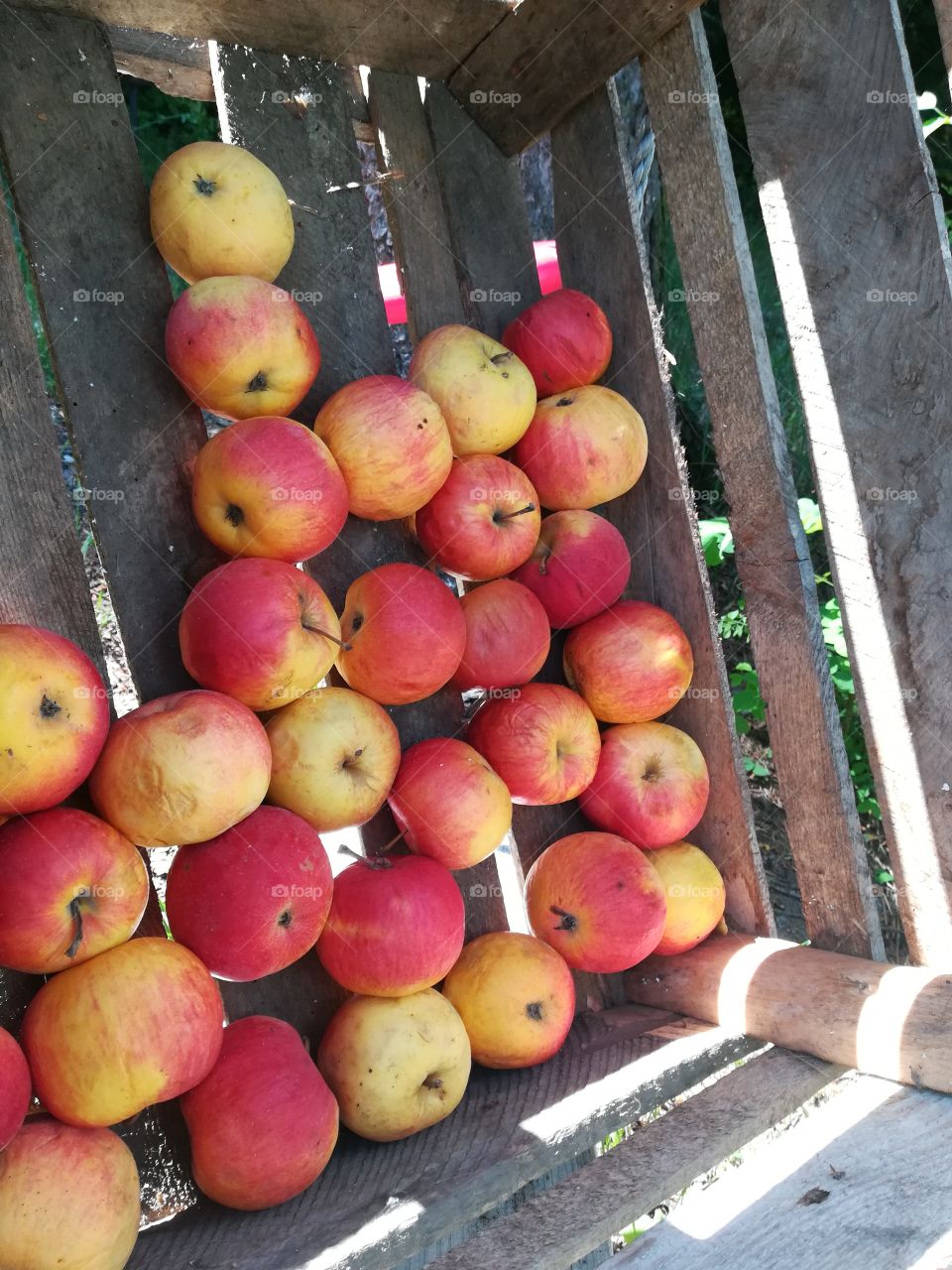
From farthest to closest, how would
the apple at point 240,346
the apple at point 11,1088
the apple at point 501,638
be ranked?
the apple at point 501,638, the apple at point 240,346, the apple at point 11,1088

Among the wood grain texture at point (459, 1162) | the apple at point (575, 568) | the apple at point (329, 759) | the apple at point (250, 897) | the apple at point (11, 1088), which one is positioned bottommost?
the wood grain texture at point (459, 1162)

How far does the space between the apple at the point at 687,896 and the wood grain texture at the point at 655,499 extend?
9cm

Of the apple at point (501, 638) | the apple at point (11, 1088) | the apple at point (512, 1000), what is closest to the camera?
the apple at point (11, 1088)

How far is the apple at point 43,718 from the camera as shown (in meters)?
1.49

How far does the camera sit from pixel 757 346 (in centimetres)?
216

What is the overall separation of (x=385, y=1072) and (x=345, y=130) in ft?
6.23

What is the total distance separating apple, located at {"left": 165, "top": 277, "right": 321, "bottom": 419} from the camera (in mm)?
1875

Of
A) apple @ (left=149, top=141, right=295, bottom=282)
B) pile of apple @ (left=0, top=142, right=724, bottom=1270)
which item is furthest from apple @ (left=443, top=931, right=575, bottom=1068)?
apple @ (left=149, top=141, right=295, bottom=282)

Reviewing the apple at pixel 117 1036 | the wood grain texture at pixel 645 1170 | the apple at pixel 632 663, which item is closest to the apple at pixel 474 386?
the apple at pixel 632 663

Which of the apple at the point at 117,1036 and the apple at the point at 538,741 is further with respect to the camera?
the apple at the point at 538,741

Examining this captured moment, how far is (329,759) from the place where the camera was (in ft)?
6.07

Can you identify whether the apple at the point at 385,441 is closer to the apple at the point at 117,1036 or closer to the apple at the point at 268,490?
the apple at the point at 268,490

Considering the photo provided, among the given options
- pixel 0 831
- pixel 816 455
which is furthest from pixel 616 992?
pixel 0 831

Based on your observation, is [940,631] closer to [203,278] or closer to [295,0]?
[203,278]
